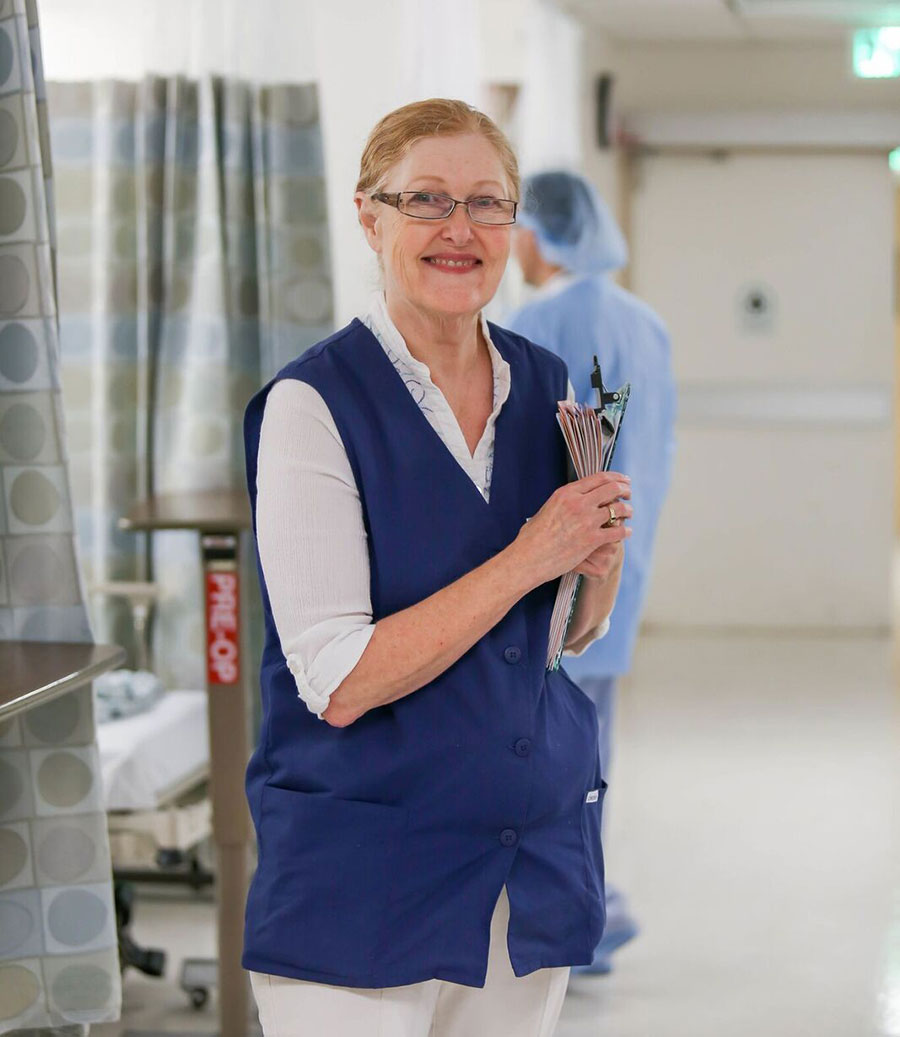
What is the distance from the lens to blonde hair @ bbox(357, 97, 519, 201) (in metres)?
1.60

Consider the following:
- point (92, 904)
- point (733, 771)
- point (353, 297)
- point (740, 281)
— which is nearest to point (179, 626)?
point (353, 297)

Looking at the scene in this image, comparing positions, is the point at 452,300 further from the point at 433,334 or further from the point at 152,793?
the point at 152,793

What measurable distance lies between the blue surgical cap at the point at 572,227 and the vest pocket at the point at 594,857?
85.2 inches

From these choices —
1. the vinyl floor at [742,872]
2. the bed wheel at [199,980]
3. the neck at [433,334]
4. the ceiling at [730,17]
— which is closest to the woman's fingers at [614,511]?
the neck at [433,334]

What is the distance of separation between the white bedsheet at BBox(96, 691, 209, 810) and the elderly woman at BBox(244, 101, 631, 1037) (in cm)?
172

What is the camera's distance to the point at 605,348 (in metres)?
3.54

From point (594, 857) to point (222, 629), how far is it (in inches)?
55.3

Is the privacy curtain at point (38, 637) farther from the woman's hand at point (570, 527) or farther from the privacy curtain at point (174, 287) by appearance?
the privacy curtain at point (174, 287)

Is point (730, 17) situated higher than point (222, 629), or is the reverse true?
point (730, 17)

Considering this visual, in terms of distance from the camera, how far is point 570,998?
354 centimetres

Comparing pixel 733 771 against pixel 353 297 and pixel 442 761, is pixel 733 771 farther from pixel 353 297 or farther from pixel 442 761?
pixel 442 761

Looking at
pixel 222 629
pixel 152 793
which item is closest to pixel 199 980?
pixel 152 793

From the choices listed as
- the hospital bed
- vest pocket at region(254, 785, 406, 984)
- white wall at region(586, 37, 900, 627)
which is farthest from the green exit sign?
vest pocket at region(254, 785, 406, 984)

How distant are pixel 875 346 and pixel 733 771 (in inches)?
137
